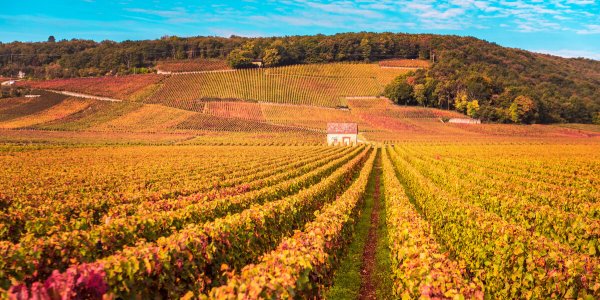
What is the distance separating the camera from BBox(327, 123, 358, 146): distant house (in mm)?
79625

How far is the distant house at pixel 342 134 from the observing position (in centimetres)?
7962

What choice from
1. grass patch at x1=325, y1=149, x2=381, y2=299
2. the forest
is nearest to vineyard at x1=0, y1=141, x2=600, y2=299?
grass patch at x1=325, y1=149, x2=381, y2=299

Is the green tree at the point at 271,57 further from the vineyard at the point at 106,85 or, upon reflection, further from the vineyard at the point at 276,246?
the vineyard at the point at 276,246

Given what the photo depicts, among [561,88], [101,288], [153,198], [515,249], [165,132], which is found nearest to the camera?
[101,288]

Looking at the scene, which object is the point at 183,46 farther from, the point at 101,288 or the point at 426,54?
the point at 101,288

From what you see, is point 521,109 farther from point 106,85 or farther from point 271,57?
point 106,85

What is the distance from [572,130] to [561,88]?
179 ft

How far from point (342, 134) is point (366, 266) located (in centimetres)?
6748

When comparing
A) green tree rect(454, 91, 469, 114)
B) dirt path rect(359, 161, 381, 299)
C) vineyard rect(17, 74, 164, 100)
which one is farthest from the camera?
vineyard rect(17, 74, 164, 100)

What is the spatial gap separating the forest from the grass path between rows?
101772 mm

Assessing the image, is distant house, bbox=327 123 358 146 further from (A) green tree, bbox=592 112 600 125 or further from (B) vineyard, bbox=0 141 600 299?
(A) green tree, bbox=592 112 600 125

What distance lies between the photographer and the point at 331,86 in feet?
440

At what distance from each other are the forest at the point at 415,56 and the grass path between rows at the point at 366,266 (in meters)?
102

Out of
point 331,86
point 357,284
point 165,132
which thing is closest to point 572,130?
point 331,86
